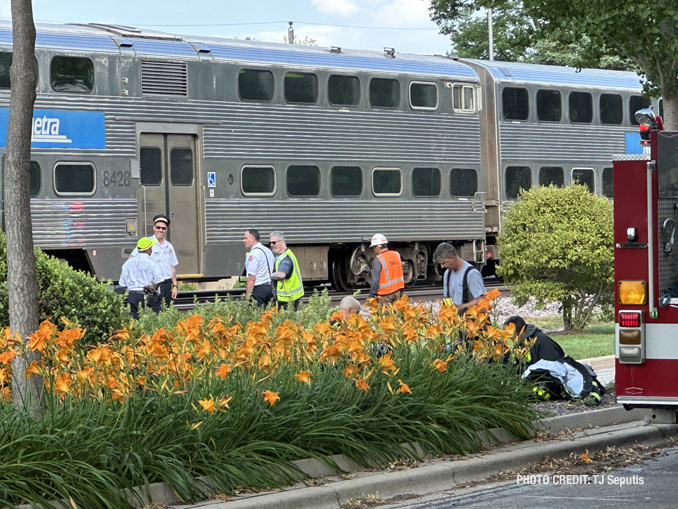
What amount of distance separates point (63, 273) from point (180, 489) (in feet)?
12.2

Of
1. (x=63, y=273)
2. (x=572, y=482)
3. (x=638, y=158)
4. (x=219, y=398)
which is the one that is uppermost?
(x=638, y=158)

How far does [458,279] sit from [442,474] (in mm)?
3765

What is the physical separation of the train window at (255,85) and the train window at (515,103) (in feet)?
19.0

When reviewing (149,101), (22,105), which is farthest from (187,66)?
(22,105)

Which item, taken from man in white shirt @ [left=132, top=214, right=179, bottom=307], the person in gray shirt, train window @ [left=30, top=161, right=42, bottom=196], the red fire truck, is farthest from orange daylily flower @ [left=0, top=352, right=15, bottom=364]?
train window @ [left=30, top=161, right=42, bottom=196]

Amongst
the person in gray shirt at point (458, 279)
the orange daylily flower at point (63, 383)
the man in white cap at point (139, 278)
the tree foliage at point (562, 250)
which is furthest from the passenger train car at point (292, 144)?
the orange daylily flower at point (63, 383)

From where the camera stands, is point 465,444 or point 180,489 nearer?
point 180,489

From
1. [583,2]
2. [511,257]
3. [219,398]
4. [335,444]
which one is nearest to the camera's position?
[219,398]

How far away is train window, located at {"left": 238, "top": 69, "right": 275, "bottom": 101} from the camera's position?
1997 cm

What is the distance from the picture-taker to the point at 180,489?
6.24m

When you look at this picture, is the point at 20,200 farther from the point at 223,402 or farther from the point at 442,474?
the point at 442,474

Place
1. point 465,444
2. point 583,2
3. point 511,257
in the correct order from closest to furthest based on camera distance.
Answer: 1. point 465,444
2. point 583,2
3. point 511,257

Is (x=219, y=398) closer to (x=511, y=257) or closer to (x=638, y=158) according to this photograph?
(x=638, y=158)

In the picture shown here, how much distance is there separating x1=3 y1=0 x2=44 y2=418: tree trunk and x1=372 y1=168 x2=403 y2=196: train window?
15106 millimetres
